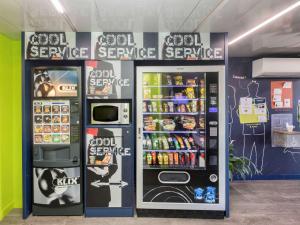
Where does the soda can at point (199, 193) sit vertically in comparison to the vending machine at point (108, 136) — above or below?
below

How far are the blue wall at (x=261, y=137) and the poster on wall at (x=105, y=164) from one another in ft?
8.83

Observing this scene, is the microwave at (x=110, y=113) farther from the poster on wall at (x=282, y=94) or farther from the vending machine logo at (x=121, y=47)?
the poster on wall at (x=282, y=94)

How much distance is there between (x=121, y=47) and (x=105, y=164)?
1501 mm

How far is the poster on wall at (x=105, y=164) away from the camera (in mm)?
3559

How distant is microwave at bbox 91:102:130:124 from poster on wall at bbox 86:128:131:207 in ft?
0.38

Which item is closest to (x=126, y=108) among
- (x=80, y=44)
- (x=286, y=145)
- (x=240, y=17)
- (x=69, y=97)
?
(x=69, y=97)

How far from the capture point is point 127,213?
11.8 ft

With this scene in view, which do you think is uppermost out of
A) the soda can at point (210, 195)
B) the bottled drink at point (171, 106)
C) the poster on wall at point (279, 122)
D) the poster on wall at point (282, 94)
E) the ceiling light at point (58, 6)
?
the ceiling light at point (58, 6)

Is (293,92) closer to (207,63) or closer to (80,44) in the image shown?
(207,63)

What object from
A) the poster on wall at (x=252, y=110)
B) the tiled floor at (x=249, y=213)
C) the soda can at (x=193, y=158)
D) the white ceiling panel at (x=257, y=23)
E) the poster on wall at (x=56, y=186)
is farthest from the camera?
the poster on wall at (x=252, y=110)

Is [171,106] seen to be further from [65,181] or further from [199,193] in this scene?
[65,181]

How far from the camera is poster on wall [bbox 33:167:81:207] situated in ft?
11.7

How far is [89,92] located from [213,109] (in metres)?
1.59

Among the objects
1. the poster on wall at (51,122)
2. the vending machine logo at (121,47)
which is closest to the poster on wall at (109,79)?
the vending machine logo at (121,47)
